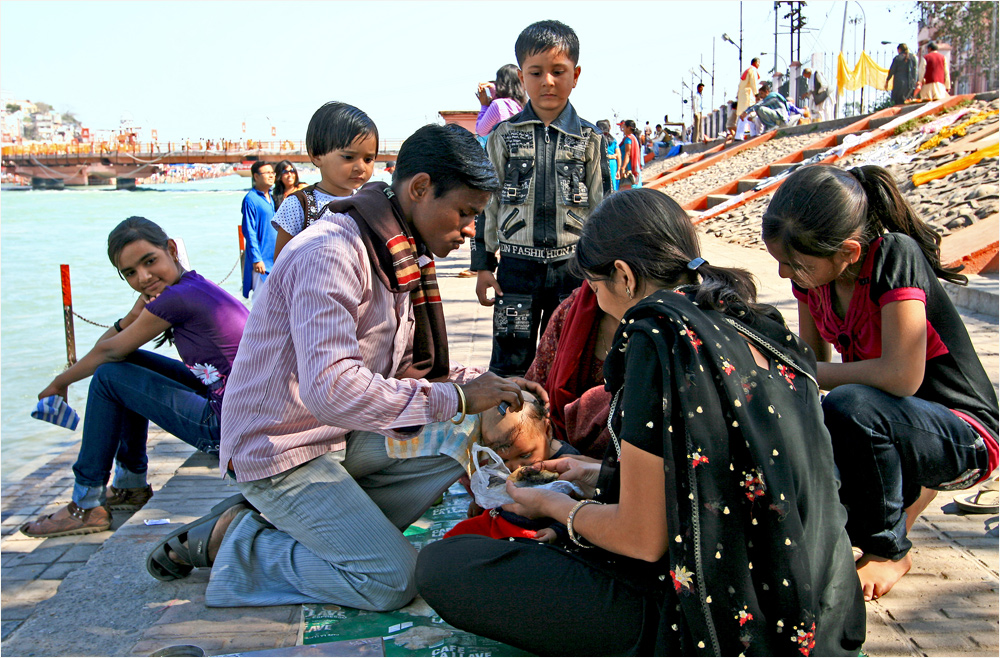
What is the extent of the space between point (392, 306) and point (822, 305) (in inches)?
56.4

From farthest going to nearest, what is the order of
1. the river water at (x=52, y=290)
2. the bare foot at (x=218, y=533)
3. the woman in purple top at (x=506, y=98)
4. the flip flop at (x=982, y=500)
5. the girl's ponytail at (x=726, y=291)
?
the river water at (x=52, y=290) → the woman in purple top at (x=506, y=98) → the flip flop at (x=982, y=500) → the bare foot at (x=218, y=533) → the girl's ponytail at (x=726, y=291)

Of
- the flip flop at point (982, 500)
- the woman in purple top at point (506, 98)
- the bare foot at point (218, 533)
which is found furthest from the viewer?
the woman in purple top at point (506, 98)

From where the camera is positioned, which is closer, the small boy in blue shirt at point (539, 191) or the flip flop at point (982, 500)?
the flip flop at point (982, 500)

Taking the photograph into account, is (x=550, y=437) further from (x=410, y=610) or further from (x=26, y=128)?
(x=26, y=128)

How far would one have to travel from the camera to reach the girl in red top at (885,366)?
7.44 ft

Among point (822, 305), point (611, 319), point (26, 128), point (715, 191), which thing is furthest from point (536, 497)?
point (26, 128)

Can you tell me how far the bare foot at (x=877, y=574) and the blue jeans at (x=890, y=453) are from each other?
0.07 meters

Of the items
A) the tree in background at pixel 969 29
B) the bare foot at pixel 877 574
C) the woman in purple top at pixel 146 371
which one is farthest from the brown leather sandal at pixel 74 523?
the tree in background at pixel 969 29

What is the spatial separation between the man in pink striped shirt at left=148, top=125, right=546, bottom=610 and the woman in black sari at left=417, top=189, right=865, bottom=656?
1.98 ft

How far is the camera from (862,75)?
27.3 m

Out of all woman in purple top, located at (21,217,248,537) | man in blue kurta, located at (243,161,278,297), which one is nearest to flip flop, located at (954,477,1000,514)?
woman in purple top, located at (21,217,248,537)

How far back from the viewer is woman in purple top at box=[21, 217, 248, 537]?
3354 millimetres

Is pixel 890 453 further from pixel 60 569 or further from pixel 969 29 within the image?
pixel 969 29

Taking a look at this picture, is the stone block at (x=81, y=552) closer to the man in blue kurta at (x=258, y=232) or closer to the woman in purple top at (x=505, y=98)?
the man in blue kurta at (x=258, y=232)
